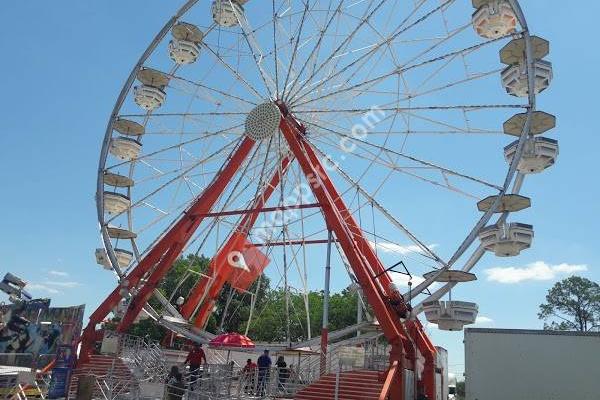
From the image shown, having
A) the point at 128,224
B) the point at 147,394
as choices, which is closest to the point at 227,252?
the point at 128,224

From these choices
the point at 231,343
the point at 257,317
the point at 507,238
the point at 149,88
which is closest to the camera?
the point at 507,238

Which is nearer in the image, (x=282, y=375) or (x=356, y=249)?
(x=282, y=375)

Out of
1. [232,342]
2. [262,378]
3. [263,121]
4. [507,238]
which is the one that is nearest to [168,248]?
[232,342]

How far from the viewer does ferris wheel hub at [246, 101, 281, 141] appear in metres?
23.2

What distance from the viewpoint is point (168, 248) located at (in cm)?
2438

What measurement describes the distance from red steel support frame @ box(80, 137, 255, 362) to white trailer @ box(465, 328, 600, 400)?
12.9m

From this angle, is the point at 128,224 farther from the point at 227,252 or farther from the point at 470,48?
the point at 470,48

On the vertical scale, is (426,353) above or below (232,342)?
above

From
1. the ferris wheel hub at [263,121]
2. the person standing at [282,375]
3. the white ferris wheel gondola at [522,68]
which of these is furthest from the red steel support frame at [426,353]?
the ferris wheel hub at [263,121]

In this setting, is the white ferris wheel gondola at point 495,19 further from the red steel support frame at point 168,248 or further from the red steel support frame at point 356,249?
the red steel support frame at point 168,248

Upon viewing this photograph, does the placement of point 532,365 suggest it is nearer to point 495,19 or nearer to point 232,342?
point 232,342

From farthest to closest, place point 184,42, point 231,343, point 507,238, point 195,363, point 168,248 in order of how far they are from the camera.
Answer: point 184,42
point 168,248
point 231,343
point 195,363
point 507,238

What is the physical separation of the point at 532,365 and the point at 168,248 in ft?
51.3

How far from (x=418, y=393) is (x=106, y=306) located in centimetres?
1386
